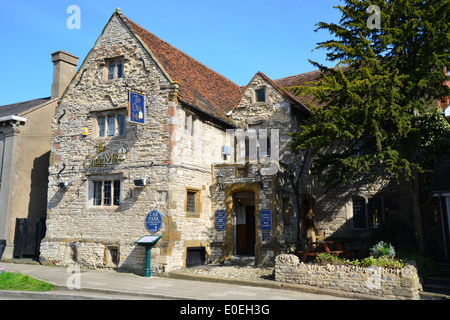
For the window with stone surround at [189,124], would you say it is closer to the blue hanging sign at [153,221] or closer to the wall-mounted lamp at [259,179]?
the wall-mounted lamp at [259,179]

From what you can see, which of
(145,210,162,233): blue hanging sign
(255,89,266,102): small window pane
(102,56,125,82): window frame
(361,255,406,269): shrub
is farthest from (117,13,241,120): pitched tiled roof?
(361,255,406,269): shrub

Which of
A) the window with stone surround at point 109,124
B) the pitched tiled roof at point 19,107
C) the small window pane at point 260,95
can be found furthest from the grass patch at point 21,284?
the small window pane at point 260,95

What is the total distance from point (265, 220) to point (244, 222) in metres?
2.47

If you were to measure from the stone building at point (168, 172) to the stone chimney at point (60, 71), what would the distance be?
6.26m

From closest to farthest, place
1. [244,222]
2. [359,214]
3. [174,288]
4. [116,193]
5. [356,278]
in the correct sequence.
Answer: [356,278]
[174,288]
[116,193]
[244,222]
[359,214]

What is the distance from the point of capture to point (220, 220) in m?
18.7

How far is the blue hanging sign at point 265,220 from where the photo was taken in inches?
690

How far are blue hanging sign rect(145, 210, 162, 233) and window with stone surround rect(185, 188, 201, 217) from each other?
5.40 feet

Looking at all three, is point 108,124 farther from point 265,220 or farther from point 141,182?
point 265,220

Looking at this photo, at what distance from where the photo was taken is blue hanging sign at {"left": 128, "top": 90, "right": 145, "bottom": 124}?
54.1 feet

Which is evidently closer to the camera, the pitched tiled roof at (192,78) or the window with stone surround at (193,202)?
the window with stone surround at (193,202)

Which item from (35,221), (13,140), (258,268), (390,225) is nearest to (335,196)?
(390,225)

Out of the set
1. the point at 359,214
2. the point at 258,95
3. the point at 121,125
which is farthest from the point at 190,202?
the point at 359,214

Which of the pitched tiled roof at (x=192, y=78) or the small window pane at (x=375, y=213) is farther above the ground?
the pitched tiled roof at (x=192, y=78)
